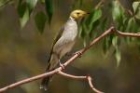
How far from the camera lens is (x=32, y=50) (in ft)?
17.6

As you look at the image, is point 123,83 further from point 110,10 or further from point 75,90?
point 110,10

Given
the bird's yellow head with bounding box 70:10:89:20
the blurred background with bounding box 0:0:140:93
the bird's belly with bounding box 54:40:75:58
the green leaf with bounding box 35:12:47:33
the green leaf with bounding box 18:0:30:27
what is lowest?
the blurred background with bounding box 0:0:140:93

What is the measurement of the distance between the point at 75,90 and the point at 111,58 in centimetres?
48

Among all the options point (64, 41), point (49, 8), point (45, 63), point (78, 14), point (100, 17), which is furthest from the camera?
point (45, 63)

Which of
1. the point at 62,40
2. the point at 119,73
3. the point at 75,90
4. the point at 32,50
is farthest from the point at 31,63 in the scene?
the point at 62,40

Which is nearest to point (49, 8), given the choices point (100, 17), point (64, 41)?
point (100, 17)


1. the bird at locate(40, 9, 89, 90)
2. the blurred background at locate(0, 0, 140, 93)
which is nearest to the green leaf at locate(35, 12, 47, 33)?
the bird at locate(40, 9, 89, 90)

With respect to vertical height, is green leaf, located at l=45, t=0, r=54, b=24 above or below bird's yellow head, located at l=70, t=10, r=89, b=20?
above

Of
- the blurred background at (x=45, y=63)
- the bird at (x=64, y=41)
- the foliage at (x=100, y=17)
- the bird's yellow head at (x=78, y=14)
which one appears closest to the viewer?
the foliage at (x=100, y=17)

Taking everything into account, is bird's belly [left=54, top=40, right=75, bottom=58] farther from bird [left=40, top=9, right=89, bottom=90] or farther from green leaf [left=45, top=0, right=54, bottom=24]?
green leaf [left=45, top=0, right=54, bottom=24]

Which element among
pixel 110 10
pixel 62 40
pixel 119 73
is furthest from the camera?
pixel 119 73

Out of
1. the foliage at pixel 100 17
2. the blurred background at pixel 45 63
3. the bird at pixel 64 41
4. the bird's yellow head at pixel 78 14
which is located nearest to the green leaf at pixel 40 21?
the foliage at pixel 100 17

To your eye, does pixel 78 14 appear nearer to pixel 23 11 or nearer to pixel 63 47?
pixel 63 47

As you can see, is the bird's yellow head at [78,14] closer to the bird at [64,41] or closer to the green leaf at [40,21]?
the bird at [64,41]
